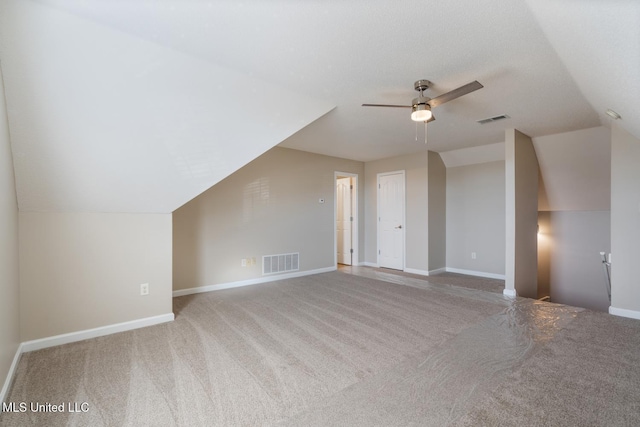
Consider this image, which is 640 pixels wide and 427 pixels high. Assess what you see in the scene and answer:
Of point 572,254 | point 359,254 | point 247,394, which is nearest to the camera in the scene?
point 247,394

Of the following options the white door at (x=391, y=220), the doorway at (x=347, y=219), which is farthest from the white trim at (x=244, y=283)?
the white door at (x=391, y=220)

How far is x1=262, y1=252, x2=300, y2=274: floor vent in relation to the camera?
198 inches

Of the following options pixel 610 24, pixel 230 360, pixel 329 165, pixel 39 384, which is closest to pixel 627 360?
pixel 610 24

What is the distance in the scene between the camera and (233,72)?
2584 millimetres

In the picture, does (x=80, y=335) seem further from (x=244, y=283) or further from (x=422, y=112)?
(x=422, y=112)

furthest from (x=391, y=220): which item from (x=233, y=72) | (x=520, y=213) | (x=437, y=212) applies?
(x=233, y=72)

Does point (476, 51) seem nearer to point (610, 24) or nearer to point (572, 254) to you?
point (610, 24)

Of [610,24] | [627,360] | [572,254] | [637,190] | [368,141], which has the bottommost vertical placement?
[627,360]

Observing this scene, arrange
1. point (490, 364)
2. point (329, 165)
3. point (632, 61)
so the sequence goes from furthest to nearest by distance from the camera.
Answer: point (329, 165) → point (490, 364) → point (632, 61)

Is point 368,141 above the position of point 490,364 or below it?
above

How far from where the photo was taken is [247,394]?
189 centimetres

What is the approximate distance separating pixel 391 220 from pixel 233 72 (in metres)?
4.53

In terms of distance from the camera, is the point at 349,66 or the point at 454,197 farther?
the point at 454,197

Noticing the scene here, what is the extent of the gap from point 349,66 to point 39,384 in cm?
334
